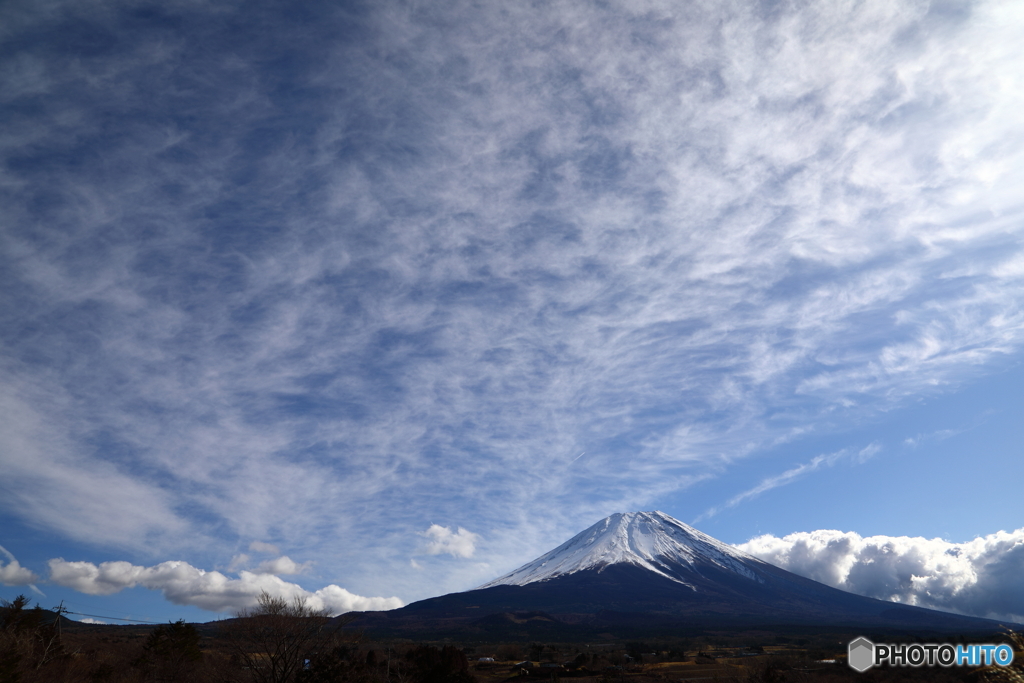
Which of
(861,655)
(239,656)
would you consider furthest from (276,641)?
(861,655)

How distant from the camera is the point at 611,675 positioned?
68.4 m

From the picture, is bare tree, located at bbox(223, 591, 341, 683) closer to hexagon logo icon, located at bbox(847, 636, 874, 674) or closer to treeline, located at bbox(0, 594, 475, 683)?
treeline, located at bbox(0, 594, 475, 683)

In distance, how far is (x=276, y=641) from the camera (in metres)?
37.1

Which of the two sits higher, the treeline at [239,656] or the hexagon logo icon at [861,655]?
the treeline at [239,656]

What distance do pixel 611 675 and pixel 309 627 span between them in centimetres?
4488

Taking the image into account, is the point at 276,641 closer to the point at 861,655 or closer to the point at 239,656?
the point at 239,656

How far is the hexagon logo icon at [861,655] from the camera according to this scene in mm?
52050

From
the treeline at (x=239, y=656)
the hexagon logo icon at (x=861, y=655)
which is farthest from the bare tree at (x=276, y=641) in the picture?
the hexagon logo icon at (x=861, y=655)

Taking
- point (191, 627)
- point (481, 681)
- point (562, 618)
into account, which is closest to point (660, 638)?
point (562, 618)

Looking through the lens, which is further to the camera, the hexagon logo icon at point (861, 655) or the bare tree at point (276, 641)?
the hexagon logo icon at point (861, 655)

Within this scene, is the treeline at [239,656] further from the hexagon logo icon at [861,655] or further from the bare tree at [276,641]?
the hexagon logo icon at [861,655]

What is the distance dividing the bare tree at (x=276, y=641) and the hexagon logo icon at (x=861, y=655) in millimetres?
47252

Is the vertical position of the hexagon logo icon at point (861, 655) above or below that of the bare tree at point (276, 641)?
below

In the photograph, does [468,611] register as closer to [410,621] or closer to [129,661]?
[410,621]
